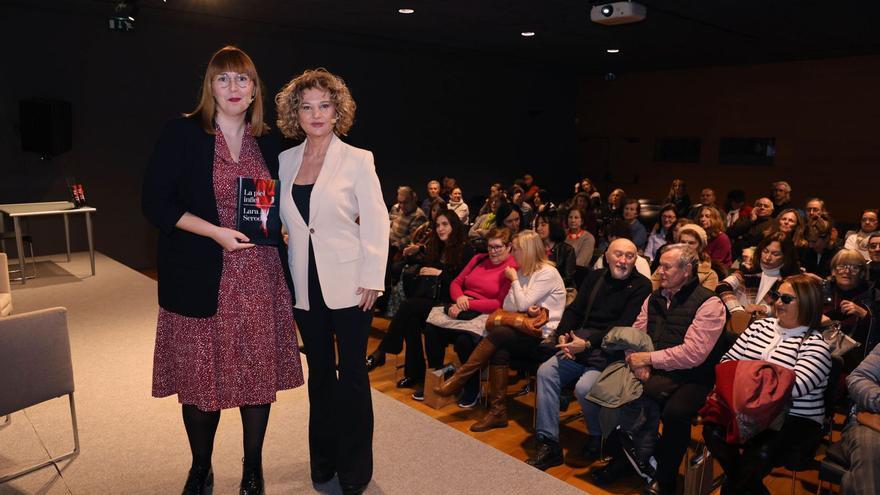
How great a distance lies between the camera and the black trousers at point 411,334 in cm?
455

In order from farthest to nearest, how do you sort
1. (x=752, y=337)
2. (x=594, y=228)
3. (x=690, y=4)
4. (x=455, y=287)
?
(x=594, y=228) → (x=690, y=4) → (x=455, y=287) → (x=752, y=337)

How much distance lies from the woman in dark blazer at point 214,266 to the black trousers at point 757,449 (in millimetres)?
1941

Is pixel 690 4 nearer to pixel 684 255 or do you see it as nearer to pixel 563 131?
pixel 684 255

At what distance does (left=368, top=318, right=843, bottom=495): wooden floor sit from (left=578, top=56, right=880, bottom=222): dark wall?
8.62 metres

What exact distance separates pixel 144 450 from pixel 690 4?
21.8ft

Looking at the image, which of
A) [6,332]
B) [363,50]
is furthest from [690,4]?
[6,332]

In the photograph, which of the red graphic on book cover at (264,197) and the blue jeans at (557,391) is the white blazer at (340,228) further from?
the blue jeans at (557,391)

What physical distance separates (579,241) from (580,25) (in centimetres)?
363

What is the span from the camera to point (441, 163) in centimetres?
1203

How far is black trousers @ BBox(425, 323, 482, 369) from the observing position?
4238 millimetres

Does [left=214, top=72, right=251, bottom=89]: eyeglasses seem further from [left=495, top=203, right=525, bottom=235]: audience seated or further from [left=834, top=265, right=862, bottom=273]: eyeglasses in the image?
[left=495, top=203, right=525, bottom=235]: audience seated

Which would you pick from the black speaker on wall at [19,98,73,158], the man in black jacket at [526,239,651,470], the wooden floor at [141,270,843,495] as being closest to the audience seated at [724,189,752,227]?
the wooden floor at [141,270,843,495]

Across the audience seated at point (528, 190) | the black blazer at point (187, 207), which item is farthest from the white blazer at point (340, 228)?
the audience seated at point (528, 190)

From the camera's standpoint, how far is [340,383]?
2.14 m
